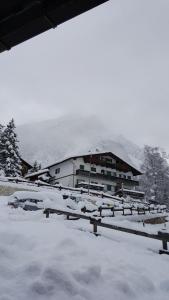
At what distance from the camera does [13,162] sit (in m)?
44.9

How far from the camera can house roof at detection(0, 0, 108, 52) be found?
4.35 m

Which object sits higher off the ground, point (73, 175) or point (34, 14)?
point (73, 175)

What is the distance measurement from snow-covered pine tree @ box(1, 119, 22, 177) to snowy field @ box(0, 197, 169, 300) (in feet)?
118

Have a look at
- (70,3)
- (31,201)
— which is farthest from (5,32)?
(31,201)

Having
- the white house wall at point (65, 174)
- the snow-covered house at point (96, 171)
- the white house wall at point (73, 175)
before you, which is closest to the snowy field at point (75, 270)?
the snow-covered house at point (96, 171)

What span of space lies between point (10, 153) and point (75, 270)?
40.7 m

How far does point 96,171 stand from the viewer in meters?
56.8

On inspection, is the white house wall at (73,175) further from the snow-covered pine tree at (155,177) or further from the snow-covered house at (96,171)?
the snow-covered pine tree at (155,177)

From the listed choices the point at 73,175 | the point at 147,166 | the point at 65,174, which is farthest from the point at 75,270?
the point at 147,166

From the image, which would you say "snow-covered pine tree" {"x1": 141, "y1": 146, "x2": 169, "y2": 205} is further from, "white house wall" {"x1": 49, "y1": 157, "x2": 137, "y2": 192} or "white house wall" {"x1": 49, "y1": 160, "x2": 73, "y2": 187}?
"white house wall" {"x1": 49, "y1": 160, "x2": 73, "y2": 187}

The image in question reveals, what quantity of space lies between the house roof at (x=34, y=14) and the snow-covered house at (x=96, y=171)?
45.0 meters

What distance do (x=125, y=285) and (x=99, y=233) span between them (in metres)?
6.17

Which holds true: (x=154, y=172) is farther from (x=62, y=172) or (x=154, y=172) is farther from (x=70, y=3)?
(x=70, y=3)

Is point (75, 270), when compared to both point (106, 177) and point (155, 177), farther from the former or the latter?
point (155, 177)
